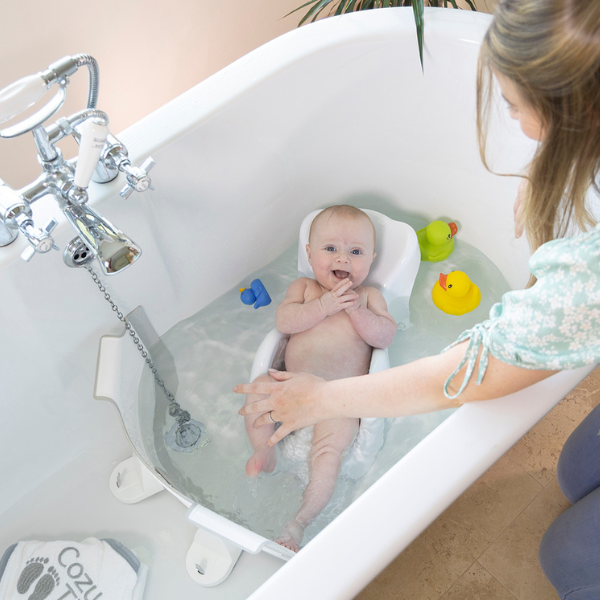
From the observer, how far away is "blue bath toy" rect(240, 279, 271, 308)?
58.2 inches

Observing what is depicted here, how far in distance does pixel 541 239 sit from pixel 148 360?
2.75ft

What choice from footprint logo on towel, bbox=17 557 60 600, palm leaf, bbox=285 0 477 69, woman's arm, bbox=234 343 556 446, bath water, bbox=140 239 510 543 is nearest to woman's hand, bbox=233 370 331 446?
woman's arm, bbox=234 343 556 446

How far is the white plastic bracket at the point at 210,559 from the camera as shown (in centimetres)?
112

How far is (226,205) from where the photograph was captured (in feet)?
4.47

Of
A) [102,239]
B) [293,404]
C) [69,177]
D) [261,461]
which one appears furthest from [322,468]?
[69,177]

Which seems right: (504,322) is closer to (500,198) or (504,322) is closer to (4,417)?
(500,198)

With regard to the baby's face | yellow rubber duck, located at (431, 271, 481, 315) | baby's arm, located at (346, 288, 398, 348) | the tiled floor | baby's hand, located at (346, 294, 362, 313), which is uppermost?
the baby's face

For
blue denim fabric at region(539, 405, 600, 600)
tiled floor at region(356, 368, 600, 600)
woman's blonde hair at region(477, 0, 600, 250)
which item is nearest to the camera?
woman's blonde hair at region(477, 0, 600, 250)

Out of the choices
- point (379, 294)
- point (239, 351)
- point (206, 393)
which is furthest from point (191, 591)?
point (379, 294)

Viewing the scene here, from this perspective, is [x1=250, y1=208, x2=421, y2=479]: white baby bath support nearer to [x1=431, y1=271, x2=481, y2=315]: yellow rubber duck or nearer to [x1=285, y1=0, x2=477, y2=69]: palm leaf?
[x1=431, y1=271, x2=481, y2=315]: yellow rubber duck

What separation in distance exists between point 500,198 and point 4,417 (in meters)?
1.25

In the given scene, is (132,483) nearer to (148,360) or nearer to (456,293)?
(148,360)

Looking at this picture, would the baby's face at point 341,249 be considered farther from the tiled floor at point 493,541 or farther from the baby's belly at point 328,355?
the tiled floor at point 493,541

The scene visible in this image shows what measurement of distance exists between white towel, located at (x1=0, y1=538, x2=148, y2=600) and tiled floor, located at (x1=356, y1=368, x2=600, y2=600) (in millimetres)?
511
